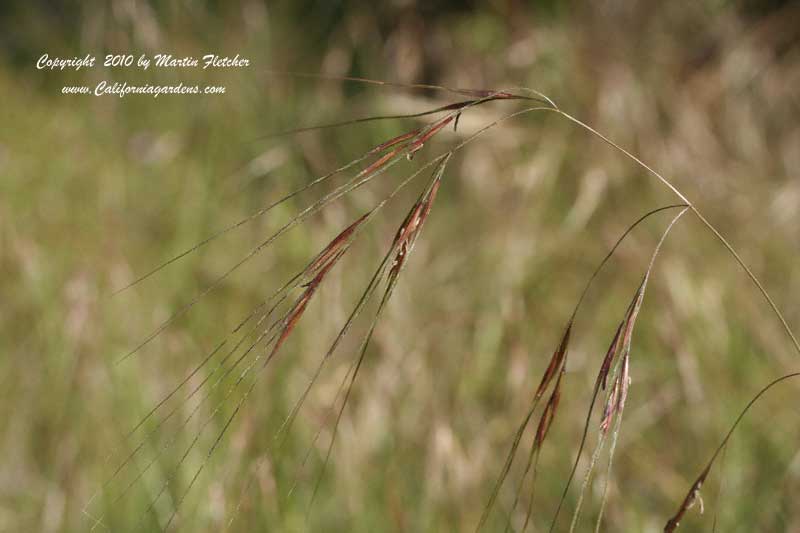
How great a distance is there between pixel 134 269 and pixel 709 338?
1.12m

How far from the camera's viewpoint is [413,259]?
2164 millimetres

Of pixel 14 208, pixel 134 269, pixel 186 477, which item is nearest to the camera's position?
pixel 186 477

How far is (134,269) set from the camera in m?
2.03

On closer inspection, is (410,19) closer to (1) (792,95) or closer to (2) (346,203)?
(2) (346,203)

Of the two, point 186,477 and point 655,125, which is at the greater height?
point 655,125

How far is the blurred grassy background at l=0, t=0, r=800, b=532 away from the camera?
1489 mm

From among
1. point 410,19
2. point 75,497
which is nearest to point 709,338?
point 75,497

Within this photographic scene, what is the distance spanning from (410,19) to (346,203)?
0.93 meters

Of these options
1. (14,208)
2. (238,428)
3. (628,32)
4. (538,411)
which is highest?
(628,32)

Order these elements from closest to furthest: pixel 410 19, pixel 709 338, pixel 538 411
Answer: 1. pixel 538 411
2. pixel 709 338
3. pixel 410 19

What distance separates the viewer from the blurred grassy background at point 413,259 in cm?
149

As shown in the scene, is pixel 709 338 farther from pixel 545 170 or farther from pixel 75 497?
pixel 75 497

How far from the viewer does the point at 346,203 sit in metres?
2.23

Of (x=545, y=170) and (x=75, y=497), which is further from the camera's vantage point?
(x=545, y=170)
